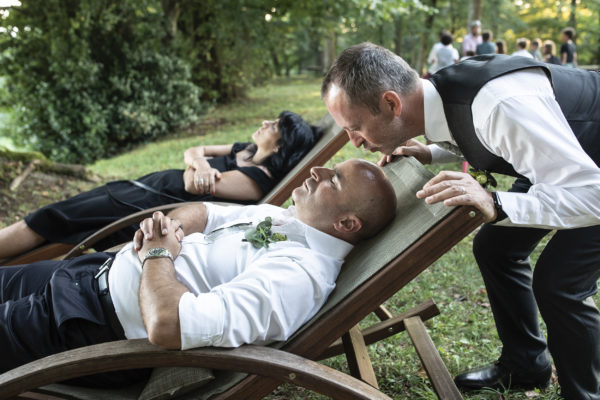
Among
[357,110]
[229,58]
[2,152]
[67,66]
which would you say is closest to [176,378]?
[357,110]

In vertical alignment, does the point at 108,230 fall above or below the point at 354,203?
below

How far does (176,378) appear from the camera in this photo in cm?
185

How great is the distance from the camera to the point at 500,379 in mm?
2654

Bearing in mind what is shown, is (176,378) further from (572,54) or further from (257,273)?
(572,54)

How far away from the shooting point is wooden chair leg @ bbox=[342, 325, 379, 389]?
2.28 metres

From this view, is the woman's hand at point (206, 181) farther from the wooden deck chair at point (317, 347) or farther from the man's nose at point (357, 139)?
the wooden deck chair at point (317, 347)

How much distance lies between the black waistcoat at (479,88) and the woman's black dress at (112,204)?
78.0 inches

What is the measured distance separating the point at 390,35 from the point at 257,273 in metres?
22.2

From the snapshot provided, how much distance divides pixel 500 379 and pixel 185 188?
251 cm

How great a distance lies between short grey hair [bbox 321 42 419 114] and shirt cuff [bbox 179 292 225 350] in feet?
3.46

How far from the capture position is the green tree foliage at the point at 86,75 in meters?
10.2

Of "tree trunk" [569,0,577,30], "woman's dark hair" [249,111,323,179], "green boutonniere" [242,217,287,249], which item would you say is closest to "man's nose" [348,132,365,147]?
"green boutonniere" [242,217,287,249]

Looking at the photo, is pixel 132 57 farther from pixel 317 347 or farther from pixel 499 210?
pixel 499 210

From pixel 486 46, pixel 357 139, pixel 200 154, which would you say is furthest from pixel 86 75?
pixel 357 139
